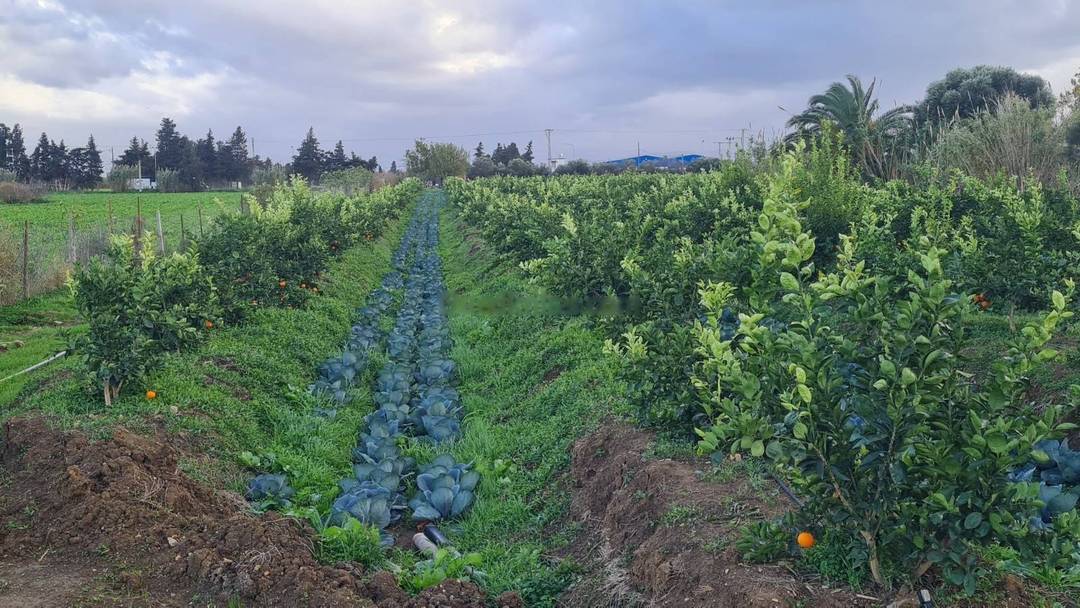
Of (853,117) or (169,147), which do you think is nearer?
(853,117)

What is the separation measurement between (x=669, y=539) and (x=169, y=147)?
91.8m

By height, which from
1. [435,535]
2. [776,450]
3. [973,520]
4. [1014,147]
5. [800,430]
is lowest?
[435,535]

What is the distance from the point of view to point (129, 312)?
7727mm

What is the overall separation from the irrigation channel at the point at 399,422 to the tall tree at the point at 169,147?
2917 inches

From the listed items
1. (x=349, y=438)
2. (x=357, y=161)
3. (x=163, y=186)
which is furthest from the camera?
(x=357, y=161)

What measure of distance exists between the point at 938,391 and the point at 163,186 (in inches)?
3066

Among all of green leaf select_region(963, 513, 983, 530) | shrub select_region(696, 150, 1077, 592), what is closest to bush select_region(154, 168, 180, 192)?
shrub select_region(696, 150, 1077, 592)

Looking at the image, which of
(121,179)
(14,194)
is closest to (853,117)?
(14,194)

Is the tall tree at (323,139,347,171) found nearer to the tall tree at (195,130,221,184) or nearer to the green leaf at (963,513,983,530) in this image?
the tall tree at (195,130,221,184)

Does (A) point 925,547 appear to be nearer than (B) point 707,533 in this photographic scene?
Yes

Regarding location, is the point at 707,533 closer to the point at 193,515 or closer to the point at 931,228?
the point at 193,515

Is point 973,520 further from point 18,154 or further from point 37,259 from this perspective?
point 18,154

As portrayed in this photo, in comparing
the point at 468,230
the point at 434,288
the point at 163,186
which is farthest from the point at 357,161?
the point at 434,288

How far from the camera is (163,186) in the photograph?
235 ft
